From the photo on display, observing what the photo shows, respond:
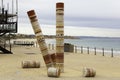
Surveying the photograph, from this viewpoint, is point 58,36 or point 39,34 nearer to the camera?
point 58,36

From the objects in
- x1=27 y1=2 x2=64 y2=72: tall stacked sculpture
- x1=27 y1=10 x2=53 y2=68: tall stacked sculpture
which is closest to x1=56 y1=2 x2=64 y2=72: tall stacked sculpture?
x1=27 y1=2 x2=64 y2=72: tall stacked sculpture

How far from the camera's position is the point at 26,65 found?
77.5 ft

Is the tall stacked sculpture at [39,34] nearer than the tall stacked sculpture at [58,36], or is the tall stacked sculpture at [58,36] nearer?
the tall stacked sculpture at [58,36]

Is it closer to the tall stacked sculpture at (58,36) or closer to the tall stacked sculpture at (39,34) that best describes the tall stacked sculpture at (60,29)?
the tall stacked sculpture at (58,36)

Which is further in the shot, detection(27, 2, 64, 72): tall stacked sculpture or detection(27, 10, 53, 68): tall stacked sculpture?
detection(27, 10, 53, 68): tall stacked sculpture

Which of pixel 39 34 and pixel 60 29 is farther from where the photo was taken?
pixel 39 34

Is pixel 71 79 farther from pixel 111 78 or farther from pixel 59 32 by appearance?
pixel 59 32

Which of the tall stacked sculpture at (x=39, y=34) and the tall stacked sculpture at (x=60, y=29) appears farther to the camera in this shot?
the tall stacked sculpture at (x=39, y=34)

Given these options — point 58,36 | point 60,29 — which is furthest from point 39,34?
point 60,29

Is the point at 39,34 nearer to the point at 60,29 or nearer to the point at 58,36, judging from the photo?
the point at 58,36

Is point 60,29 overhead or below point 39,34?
overhead

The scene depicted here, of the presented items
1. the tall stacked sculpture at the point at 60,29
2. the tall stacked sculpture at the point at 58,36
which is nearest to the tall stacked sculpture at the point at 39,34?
the tall stacked sculpture at the point at 58,36

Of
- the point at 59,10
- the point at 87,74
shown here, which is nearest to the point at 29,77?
the point at 87,74

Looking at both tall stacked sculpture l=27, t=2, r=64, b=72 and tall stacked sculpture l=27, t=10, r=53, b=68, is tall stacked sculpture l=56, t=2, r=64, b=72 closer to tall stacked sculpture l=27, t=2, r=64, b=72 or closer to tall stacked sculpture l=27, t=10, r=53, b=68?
tall stacked sculpture l=27, t=2, r=64, b=72
